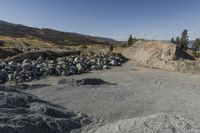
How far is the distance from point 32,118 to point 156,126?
15.0 ft

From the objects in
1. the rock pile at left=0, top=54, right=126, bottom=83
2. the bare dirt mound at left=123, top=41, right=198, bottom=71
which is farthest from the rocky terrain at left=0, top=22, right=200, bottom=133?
the bare dirt mound at left=123, top=41, right=198, bottom=71

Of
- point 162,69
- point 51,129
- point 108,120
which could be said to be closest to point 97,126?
point 108,120

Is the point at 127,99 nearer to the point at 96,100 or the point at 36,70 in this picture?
the point at 96,100

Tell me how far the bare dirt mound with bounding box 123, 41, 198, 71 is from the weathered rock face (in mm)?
20812

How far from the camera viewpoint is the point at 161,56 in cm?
3881

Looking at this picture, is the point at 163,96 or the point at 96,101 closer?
the point at 96,101

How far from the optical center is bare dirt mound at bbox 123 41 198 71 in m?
33.2

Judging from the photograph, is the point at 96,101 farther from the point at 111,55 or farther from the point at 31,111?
the point at 111,55

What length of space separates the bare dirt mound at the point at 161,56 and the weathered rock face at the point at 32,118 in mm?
20812

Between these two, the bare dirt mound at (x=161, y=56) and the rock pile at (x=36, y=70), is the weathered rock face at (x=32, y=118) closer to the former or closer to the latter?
the rock pile at (x=36, y=70)

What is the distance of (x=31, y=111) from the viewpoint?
1326 centimetres

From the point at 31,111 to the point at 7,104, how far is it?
1192 millimetres

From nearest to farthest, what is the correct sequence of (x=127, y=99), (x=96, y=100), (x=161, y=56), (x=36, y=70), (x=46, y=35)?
(x=96, y=100), (x=127, y=99), (x=36, y=70), (x=161, y=56), (x=46, y=35)

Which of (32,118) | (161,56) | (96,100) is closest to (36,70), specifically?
(96,100)
